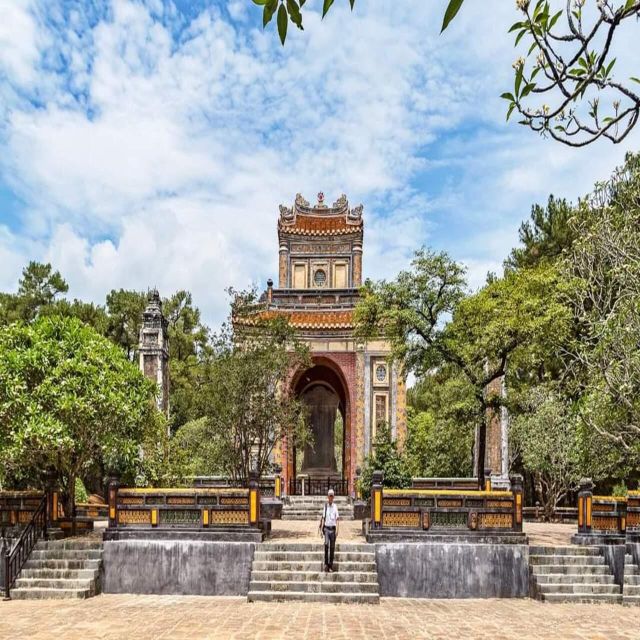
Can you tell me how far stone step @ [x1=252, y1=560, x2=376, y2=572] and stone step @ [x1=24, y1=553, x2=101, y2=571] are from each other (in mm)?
2891

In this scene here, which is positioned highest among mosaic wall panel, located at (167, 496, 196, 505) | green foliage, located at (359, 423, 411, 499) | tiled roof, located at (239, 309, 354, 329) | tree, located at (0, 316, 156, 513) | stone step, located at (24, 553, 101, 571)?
tiled roof, located at (239, 309, 354, 329)

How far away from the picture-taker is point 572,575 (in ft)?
40.4

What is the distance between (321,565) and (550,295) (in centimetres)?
879

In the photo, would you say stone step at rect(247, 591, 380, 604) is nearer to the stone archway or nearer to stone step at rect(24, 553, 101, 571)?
stone step at rect(24, 553, 101, 571)

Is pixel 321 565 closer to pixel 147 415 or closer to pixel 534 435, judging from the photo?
pixel 147 415

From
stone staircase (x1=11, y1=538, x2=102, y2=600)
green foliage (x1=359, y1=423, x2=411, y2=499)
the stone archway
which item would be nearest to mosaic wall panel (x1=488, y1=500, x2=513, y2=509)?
green foliage (x1=359, y1=423, x2=411, y2=499)

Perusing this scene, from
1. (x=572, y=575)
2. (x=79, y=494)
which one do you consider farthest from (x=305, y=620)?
(x=79, y=494)

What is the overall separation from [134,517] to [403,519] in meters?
4.94

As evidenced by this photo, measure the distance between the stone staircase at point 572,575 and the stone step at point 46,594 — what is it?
7.75 meters

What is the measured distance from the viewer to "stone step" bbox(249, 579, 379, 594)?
11781mm

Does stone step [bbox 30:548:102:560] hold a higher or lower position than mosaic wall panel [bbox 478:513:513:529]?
lower

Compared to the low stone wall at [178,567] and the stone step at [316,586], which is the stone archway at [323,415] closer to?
the low stone wall at [178,567]

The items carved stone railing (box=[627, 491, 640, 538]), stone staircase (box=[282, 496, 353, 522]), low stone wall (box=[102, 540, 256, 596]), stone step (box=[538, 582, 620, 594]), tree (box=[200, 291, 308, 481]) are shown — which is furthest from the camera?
stone staircase (box=[282, 496, 353, 522])

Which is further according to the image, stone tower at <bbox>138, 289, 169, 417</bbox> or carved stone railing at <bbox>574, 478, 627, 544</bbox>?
stone tower at <bbox>138, 289, 169, 417</bbox>
